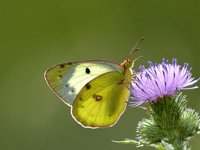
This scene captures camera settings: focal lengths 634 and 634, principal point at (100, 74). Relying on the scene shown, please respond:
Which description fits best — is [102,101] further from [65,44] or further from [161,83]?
[65,44]

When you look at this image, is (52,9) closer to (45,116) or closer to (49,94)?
(49,94)

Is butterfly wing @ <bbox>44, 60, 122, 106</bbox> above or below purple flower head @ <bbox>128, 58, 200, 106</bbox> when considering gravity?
above

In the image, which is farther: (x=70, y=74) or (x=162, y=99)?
(x=70, y=74)

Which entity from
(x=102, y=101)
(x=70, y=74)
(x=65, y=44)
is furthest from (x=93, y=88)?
(x=65, y=44)

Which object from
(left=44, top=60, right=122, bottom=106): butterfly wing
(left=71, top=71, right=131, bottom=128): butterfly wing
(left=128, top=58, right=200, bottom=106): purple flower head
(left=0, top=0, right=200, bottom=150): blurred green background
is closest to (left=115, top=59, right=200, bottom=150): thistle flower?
(left=128, top=58, right=200, bottom=106): purple flower head

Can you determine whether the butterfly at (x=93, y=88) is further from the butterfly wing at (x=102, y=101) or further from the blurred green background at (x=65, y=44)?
the blurred green background at (x=65, y=44)

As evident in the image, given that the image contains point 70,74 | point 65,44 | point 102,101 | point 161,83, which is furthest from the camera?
point 65,44

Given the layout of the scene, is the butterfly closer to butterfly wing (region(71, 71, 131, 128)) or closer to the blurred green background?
butterfly wing (region(71, 71, 131, 128))
